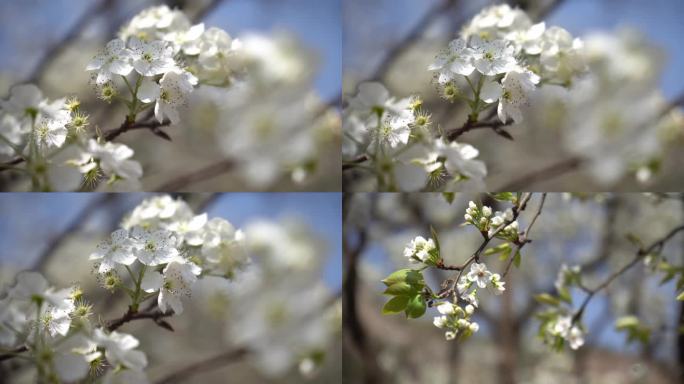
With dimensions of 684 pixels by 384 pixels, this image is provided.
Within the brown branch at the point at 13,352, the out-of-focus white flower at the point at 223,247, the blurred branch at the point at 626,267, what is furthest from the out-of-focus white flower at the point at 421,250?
the brown branch at the point at 13,352

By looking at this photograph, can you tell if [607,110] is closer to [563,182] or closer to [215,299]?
[563,182]

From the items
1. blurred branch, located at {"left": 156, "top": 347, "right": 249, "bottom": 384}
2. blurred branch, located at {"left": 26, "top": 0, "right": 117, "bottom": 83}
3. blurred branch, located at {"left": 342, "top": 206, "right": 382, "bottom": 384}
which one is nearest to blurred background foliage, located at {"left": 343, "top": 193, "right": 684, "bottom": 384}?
blurred branch, located at {"left": 342, "top": 206, "right": 382, "bottom": 384}

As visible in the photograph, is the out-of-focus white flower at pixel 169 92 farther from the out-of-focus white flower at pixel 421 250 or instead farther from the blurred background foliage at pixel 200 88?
the out-of-focus white flower at pixel 421 250

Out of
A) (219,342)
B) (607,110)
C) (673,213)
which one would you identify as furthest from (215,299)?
(673,213)

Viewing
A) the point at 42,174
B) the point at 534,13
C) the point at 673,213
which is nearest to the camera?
the point at 42,174

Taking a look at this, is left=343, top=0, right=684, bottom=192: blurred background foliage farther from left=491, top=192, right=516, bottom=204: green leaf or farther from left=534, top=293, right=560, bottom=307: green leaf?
left=534, top=293, right=560, bottom=307: green leaf
